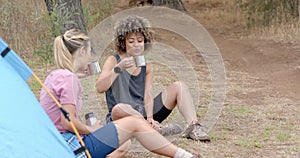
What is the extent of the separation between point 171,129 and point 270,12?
8946 millimetres

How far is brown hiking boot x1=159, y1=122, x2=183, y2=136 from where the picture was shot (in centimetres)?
475

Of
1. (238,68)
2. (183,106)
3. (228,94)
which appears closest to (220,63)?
(238,68)

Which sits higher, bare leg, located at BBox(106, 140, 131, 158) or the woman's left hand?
bare leg, located at BBox(106, 140, 131, 158)

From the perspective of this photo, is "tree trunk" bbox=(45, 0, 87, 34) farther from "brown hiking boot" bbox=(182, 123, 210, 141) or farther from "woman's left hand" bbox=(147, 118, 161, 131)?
"woman's left hand" bbox=(147, 118, 161, 131)

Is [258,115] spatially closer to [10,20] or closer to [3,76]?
[3,76]

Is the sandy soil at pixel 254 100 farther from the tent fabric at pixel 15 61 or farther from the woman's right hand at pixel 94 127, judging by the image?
the tent fabric at pixel 15 61

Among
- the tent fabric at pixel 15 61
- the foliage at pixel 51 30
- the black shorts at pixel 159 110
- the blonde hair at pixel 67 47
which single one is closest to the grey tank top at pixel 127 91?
the black shorts at pixel 159 110

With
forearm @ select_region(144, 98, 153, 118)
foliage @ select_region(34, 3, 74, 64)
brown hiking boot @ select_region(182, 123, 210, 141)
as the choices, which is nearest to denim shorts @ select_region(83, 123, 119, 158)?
forearm @ select_region(144, 98, 153, 118)

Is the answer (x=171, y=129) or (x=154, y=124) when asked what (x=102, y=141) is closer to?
(x=154, y=124)

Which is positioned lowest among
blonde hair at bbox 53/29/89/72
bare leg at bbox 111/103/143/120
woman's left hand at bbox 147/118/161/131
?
woman's left hand at bbox 147/118/161/131

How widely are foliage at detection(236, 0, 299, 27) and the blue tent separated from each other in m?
9.95

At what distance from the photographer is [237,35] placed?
13695mm

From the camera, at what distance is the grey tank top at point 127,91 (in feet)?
15.3

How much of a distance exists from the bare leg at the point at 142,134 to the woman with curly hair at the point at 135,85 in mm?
466
